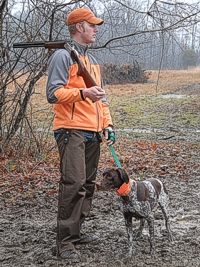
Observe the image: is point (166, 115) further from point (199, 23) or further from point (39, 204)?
point (39, 204)

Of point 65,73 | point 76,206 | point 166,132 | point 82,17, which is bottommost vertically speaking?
point 166,132

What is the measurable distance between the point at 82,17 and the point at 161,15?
12.3 ft

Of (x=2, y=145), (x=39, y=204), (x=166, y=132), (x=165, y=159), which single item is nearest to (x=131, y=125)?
(x=166, y=132)

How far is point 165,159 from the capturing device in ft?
32.8

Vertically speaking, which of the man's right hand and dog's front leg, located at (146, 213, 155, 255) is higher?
the man's right hand

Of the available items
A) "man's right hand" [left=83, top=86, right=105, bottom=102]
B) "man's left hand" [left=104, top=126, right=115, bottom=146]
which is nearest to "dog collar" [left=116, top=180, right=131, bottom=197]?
"man's left hand" [left=104, top=126, right=115, bottom=146]

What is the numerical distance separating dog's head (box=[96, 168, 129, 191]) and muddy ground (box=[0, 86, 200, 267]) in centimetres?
78

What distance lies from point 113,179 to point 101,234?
3.84 ft

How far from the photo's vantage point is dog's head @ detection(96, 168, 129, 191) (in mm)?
4023

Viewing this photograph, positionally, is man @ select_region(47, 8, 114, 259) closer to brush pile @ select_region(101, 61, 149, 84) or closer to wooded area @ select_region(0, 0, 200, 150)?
wooded area @ select_region(0, 0, 200, 150)

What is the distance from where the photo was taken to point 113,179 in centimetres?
402

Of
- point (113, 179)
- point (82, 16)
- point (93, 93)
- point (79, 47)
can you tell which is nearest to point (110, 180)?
point (113, 179)

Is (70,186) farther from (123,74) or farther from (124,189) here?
(123,74)

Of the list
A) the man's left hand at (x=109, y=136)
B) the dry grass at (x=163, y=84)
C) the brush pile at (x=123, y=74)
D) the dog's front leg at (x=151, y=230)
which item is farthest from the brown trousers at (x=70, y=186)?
the brush pile at (x=123, y=74)
